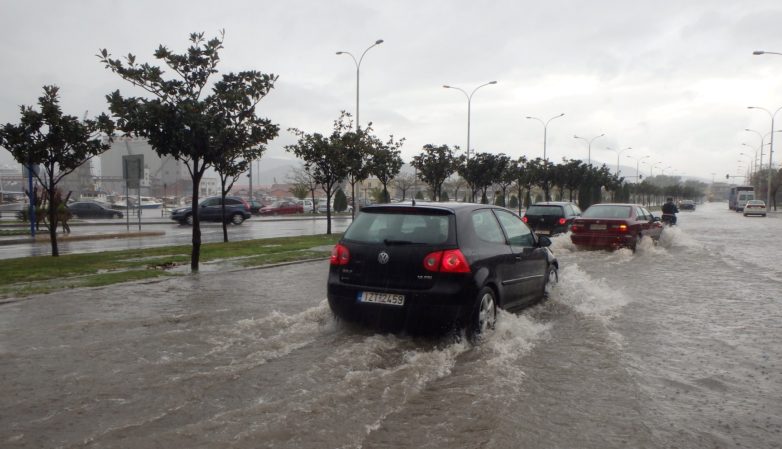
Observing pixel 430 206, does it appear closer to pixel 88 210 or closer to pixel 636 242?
pixel 636 242

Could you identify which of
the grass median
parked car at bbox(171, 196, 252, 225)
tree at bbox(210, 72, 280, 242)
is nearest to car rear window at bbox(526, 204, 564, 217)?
the grass median

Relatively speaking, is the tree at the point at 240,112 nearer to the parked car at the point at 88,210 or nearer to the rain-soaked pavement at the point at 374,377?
the rain-soaked pavement at the point at 374,377

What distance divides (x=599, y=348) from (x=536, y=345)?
633 millimetres

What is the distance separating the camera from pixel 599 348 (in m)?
6.26

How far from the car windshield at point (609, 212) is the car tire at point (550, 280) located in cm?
869

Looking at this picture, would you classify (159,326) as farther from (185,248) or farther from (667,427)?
(185,248)

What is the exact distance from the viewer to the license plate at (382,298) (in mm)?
6105

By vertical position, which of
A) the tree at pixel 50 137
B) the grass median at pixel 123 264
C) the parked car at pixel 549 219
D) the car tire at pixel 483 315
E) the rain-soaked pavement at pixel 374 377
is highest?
the tree at pixel 50 137

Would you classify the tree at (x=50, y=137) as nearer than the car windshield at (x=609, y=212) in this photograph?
Yes

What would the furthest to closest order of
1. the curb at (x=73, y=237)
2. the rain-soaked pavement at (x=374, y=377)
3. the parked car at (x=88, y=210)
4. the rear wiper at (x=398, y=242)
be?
1. the parked car at (x=88, y=210)
2. the curb at (x=73, y=237)
3. the rear wiper at (x=398, y=242)
4. the rain-soaked pavement at (x=374, y=377)

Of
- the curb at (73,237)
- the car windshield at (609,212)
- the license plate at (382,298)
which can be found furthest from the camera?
the curb at (73,237)

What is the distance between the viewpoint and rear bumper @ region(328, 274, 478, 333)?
5.96m

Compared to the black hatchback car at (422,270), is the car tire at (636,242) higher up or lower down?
lower down

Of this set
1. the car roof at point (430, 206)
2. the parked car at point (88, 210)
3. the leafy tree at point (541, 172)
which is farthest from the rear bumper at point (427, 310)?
the leafy tree at point (541, 172)
